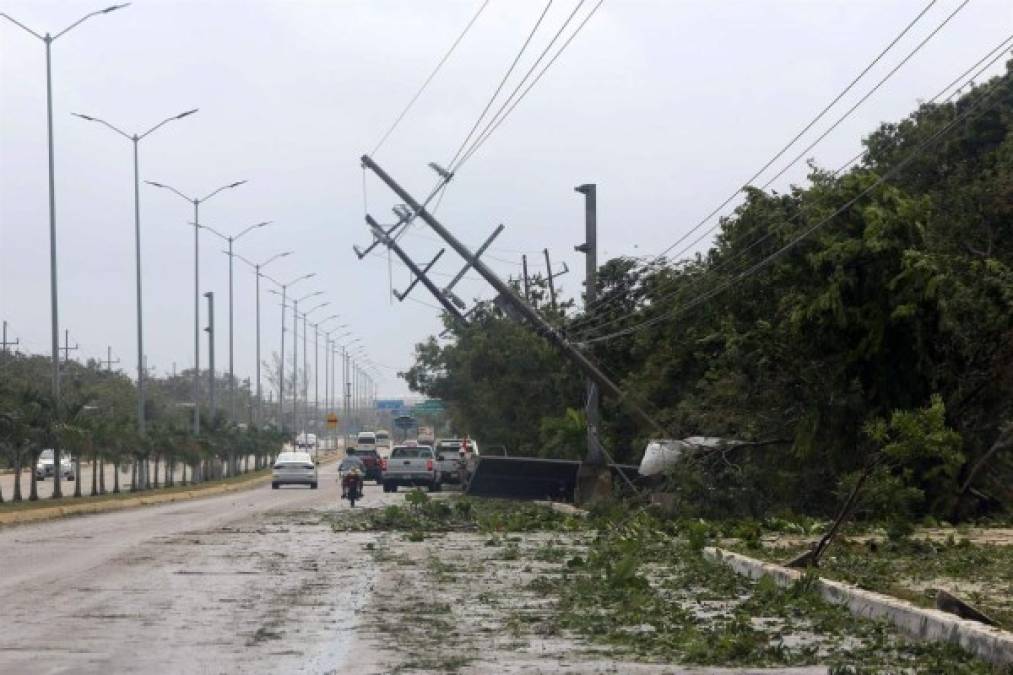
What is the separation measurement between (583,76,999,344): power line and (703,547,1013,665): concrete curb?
35.2 feet

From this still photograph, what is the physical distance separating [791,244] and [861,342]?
2.86m

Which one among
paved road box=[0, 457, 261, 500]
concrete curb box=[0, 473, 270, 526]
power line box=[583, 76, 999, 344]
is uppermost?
power line box=[583, 76, 999, 344]

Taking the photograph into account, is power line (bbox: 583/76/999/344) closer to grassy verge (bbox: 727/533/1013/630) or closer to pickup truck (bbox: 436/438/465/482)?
grassy verge (bbox: 727/533/1013/630)

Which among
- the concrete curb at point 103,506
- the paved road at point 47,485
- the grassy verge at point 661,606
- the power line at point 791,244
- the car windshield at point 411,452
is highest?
the power line at point 791,244

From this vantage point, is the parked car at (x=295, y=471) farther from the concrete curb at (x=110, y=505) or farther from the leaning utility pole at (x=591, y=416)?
the leaning utility pole at (x=591, y=416)

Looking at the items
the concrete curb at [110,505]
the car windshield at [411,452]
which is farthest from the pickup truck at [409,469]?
the concrete curb at [110,505]

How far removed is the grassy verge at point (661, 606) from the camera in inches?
507

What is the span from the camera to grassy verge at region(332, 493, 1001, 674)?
12883 millimetres

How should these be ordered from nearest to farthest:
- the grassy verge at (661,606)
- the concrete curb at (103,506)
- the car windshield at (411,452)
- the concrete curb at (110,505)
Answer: the grassy verge at (661,606) → the concrete curb at (103,506) → the concrete curb at (110,505) → the car windshield at (411,452)

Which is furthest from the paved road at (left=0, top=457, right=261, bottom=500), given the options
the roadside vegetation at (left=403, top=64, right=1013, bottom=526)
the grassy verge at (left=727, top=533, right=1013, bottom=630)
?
the grassy verge at (left=727, top=533, right=1013, bottom=630)

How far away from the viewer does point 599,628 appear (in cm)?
1482

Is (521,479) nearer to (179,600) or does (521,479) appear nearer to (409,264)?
(409,264)

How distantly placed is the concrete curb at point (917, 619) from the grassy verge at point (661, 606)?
12 cm

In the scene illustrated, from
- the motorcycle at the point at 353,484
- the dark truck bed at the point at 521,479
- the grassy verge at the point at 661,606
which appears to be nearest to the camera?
the grassy verge at the point at 661,606
